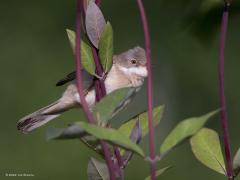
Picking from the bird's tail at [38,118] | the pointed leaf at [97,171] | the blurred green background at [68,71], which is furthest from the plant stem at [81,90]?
the blurred green background at [68,71]

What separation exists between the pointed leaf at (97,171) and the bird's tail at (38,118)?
717 millimetres

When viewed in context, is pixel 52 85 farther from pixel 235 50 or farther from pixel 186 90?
pixel 235 50

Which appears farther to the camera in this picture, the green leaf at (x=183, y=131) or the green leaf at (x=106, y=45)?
the green leaf at (x=106, y=45)

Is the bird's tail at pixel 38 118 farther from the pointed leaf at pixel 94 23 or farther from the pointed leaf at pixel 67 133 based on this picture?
the pointed leaf at pixel 67 133

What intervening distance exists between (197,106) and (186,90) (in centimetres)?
20

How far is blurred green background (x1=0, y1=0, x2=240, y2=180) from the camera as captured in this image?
4148 mm

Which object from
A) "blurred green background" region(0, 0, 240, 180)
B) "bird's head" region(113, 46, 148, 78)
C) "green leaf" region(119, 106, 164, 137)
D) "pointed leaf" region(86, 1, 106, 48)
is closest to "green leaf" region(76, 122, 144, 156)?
"green leaf" region(119, 106, 164, 137)

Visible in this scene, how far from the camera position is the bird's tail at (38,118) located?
1915 mm

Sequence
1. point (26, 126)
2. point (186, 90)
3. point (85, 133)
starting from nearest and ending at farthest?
point (85, 133)
point (26, 126)
point (186, 90)

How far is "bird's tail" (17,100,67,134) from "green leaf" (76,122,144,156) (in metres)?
0.96

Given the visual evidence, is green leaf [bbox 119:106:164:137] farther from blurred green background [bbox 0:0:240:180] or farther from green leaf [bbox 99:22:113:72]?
blurred green background [bbox 0:0:240:180]

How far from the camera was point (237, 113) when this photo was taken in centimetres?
451

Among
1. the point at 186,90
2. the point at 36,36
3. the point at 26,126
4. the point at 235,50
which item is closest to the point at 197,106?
the point at 186,90

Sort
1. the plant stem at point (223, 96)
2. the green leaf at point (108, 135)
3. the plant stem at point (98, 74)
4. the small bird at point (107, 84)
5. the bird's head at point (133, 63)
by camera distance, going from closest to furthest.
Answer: the green leaf at point (108, 135), the plant stem at point (223, 96), the plant stem at point (98, 74), the small bird at point (107, 84), the bird's head at point (133, 63)
